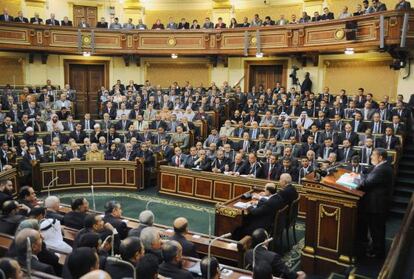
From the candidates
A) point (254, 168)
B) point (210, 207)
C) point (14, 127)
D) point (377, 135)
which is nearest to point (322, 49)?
point (377, 135)

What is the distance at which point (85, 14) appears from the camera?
18.2 meters

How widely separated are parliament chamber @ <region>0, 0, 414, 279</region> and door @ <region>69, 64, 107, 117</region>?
6cm

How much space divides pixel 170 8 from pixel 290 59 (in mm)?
6447

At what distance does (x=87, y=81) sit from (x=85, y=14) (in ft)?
10.2

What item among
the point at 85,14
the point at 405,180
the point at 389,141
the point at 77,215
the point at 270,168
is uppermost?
the point at 85,14

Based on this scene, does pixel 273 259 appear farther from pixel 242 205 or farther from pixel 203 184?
pixel 203 184

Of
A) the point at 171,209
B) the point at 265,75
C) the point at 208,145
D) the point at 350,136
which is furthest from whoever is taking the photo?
the point at 265,75

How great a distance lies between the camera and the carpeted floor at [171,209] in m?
6.75

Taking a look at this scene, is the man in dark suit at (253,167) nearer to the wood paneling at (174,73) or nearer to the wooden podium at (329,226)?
the wooden podium at (329,226)

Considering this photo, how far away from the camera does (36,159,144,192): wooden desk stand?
10.4 meters

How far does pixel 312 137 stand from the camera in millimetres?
9688

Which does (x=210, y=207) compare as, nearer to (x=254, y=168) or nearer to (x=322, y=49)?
(x=254, y=168)

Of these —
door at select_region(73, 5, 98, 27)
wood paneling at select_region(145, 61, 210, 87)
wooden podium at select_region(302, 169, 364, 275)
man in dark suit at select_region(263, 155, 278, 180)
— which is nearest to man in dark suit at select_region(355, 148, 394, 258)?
wooden podium at select_region(302, 169, 364, 275)

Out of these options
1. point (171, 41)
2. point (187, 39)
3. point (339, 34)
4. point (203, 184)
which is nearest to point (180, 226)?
point (203, 184)
